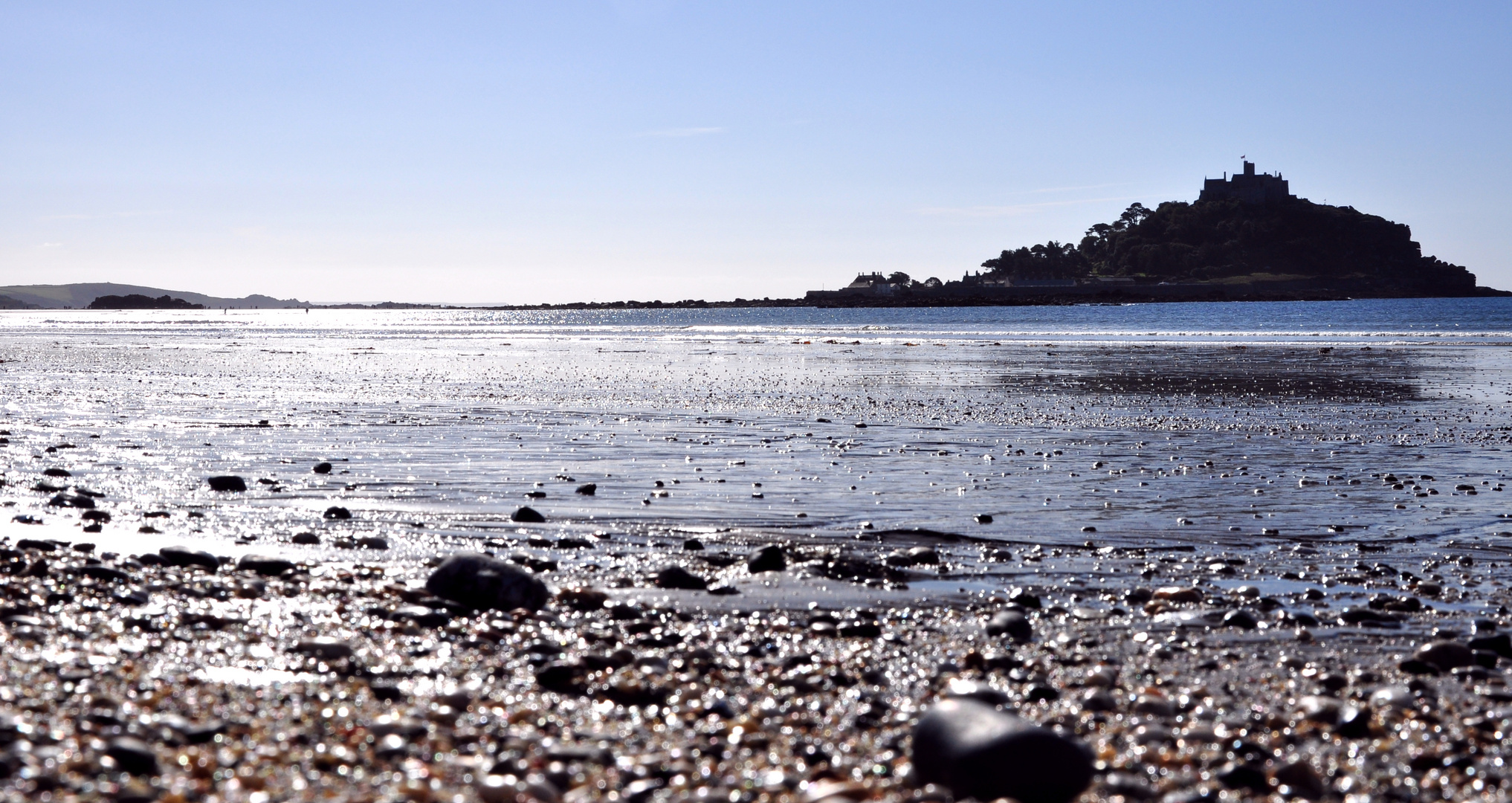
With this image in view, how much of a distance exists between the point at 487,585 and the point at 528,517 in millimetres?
3056

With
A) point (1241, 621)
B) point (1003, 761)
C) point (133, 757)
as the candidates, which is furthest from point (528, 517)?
point (1003, 761)

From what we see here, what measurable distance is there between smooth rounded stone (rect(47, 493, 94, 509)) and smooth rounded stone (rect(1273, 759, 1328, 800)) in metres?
9.74

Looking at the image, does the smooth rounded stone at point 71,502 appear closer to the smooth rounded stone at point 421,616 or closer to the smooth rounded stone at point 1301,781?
the smooth rounded stone at point 421,616

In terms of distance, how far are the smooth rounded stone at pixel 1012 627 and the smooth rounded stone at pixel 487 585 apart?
8.86 feet

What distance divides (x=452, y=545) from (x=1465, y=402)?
2045 centimetres

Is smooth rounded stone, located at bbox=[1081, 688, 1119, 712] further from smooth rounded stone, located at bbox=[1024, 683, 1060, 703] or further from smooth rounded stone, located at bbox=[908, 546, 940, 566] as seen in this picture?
smooth rounded stone, located at bbox=[908, 546, 940, 566]

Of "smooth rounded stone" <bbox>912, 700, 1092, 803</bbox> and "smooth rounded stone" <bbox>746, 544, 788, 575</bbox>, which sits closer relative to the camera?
"smooth rounded stone" <bbox>912, 700, 1092, 803</bbox>

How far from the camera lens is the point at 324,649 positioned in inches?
229

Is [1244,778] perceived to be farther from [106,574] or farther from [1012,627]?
[106,574]

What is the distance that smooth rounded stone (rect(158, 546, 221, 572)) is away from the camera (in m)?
7.88

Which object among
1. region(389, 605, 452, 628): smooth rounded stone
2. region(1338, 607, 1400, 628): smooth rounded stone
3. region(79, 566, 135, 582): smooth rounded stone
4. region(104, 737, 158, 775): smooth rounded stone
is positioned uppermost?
region(104, 737, 158, 775): smooth rounded stone

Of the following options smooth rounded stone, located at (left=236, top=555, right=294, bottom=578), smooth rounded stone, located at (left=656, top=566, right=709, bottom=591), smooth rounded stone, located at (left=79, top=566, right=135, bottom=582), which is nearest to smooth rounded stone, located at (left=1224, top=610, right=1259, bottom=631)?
smooth rounded stone, located at (left=656, top=566, right=709, bottom=591)

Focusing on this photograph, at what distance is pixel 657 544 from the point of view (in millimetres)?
9258

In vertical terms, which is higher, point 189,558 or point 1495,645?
point 189,558
